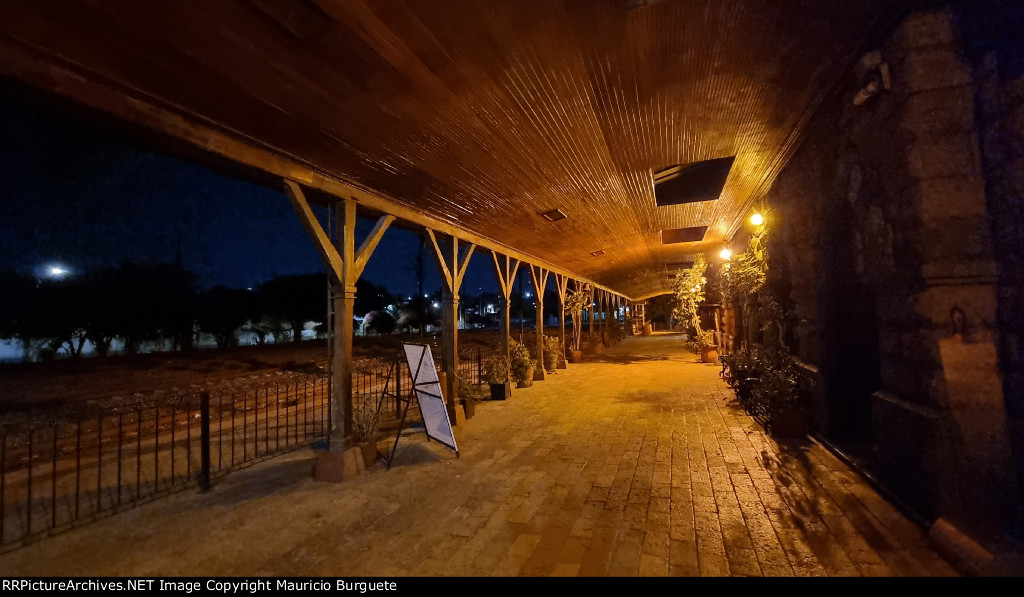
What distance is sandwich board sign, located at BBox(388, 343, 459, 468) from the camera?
180 inches

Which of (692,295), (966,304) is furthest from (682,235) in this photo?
(966,304)

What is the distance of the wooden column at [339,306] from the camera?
4.00 meters

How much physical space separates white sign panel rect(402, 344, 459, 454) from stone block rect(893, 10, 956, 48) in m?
4.80

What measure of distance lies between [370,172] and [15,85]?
2.44 meters

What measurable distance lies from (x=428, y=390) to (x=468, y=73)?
11.1 ft

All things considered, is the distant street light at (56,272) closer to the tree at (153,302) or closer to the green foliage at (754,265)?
the tree at (153,302)

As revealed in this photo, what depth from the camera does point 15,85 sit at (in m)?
2.32

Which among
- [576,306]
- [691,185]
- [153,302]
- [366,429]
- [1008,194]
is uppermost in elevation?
[691,185]

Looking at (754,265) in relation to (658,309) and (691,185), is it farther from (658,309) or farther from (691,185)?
(658,309)

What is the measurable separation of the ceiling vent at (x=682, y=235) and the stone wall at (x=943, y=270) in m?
6.95

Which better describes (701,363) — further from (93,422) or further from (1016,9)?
(93,422)

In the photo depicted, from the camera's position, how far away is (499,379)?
25.4 feet

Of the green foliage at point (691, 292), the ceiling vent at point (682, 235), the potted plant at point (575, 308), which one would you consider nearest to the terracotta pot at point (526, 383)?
the potted plant at point (575, 308)
